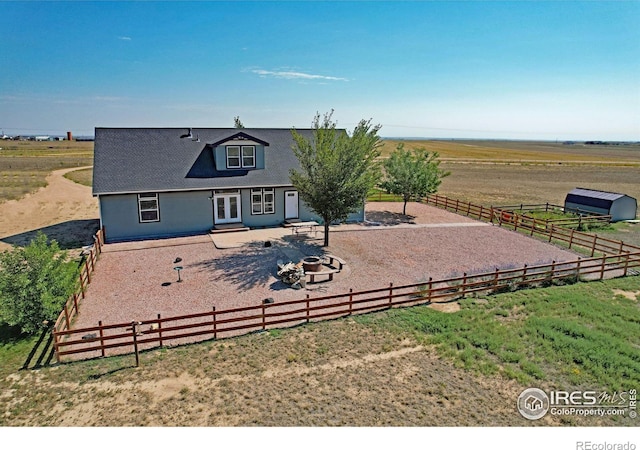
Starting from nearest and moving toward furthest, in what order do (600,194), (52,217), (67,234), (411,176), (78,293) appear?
(78,293)
(67,234)
(52,217)
(411,176)
(600,194)

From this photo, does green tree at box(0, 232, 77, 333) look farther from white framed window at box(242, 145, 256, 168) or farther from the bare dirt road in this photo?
white framed window at box(242, 145, 256, 168)

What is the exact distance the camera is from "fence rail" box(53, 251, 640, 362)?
9398 millimetres

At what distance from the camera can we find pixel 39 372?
8719mm

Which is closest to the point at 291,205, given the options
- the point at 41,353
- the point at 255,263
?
the point at 255,263

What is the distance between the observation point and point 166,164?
21.0m

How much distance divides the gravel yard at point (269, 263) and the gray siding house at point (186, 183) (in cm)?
132

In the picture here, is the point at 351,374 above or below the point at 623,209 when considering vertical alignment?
below

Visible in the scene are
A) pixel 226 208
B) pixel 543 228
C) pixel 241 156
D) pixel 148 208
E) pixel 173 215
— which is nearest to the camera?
pixel 148 208

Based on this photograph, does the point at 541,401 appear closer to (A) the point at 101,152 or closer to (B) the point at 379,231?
(B) the point at 379,231

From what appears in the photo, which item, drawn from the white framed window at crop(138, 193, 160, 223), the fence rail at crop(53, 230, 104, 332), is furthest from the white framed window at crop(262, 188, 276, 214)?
the fence rail at crop(53, 230, 104, 332)

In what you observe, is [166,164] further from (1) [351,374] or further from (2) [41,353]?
(1) [351,374]

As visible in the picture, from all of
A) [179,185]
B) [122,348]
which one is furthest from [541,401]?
[179,185]

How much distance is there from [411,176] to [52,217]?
924 inches

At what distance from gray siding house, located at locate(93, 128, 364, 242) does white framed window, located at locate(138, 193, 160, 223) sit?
5cm
